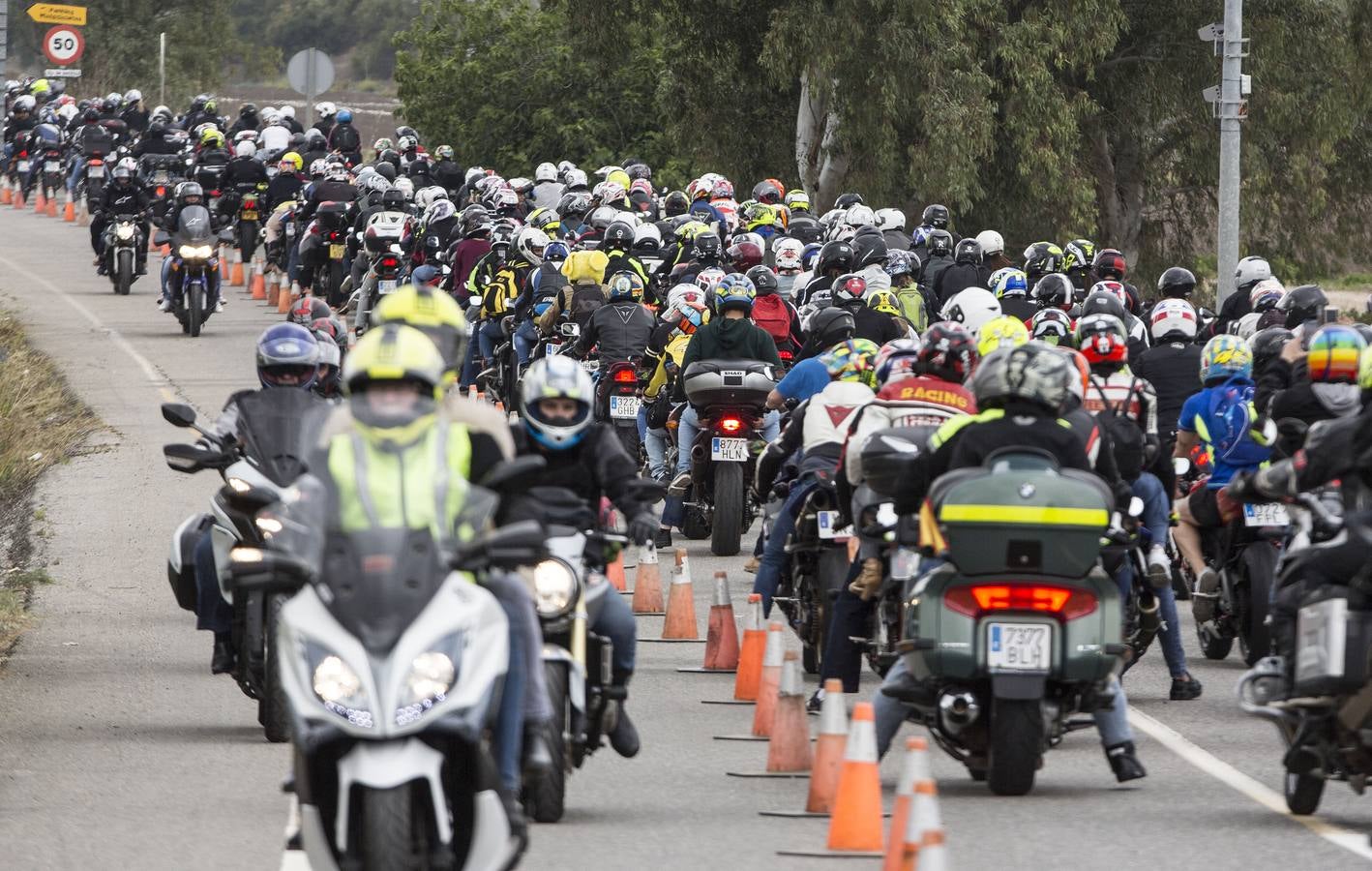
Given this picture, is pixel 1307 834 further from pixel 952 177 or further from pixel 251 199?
pixel 251 199

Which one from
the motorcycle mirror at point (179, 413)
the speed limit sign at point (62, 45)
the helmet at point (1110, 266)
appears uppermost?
the speed limit sign at point (62, 45)

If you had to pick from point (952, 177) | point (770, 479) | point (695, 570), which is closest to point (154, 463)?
point (695, 570)

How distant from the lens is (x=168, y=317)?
37.8m

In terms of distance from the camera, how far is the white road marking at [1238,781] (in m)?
9.97

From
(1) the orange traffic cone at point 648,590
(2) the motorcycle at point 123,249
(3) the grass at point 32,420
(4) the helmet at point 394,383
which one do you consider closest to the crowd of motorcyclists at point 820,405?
(4) the helmet at point 394,383

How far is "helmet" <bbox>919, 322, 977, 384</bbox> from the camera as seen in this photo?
505 inches

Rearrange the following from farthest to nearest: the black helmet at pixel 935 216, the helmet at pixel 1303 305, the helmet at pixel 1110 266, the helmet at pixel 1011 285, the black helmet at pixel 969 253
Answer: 1. the black helmet at pixel 935 216
2. the black helmet at pixel 969 253
3. the helmet at pixel 1110 266
4. the helmet at pixel 1011 285
5. the helmet at pixel 1303 305

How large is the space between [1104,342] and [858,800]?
4936 millimetres

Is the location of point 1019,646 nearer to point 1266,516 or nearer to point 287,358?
point 287,358

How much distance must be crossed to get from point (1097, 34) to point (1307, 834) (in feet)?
90.1

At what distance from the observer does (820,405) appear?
46.0 ft

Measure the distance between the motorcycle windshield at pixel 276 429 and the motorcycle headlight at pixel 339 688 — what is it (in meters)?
4.74

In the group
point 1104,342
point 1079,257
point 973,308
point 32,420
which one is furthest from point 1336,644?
point 32,420

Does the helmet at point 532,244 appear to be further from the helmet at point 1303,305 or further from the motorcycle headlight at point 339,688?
the motorcycle headlight at point 339,688
